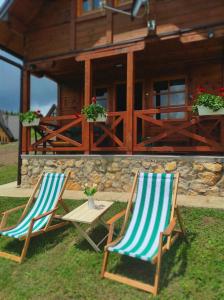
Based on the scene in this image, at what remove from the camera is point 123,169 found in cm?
682

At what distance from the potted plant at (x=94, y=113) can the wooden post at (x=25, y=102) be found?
2.29 meters

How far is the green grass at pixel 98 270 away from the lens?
3102 mm

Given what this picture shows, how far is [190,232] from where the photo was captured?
4.20 metres

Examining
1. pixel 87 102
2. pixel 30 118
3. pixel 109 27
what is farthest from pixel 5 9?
pixel 87 102

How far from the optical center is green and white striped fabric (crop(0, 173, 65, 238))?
4.42m

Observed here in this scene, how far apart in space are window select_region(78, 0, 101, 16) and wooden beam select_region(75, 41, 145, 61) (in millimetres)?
1269

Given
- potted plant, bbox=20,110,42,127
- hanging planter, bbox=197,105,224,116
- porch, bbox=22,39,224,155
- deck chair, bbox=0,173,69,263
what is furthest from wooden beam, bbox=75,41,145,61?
deck chair, bbox=0,173,69,263

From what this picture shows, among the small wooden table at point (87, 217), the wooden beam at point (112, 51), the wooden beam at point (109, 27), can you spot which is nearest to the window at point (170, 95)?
the wooden beam at point (112, 51)

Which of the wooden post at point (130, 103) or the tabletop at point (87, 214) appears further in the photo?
the wooden post at point (130, 103)

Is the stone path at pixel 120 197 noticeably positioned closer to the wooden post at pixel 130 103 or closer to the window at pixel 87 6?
the wooden post at pixel 130 103

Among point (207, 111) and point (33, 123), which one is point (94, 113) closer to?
point (33, 123)

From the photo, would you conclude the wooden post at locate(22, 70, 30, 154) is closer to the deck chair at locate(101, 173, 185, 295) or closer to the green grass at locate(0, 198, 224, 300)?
the green grass at locate(0, 198, 224, 300)

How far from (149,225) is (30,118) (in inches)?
199

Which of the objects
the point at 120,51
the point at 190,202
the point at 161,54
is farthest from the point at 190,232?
the point at 161,54
